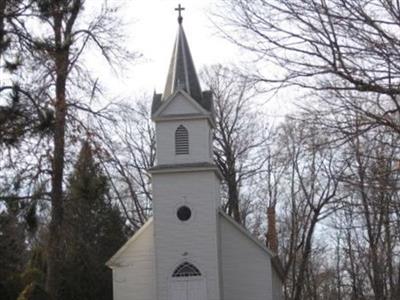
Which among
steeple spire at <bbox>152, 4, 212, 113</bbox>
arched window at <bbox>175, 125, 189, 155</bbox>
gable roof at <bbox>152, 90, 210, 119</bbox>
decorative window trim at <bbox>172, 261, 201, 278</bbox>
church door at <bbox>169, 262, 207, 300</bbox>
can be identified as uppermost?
steeple spire at <bbox>152, 4, 212, 113</bbox>

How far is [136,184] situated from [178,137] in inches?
505

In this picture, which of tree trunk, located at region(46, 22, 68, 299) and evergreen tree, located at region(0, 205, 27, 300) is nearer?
tree trunk, located at region(46, 22, 68, 299)

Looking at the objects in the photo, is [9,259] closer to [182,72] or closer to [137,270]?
[137,270]

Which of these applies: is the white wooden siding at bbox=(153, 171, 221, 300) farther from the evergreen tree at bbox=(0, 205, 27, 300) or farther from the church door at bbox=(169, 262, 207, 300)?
the evergreen tree at bbox=(0, 205, 27, 300)

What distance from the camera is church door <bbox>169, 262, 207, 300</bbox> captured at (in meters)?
29.7

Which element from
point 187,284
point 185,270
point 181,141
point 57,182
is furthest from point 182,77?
point 57,182

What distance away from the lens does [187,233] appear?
30266mm

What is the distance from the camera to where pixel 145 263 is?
31.8m

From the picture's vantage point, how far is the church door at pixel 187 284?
29672 mm

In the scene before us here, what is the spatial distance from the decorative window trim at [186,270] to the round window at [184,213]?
1.74 meters

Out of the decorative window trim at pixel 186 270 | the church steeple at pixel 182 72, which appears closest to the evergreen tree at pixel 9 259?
the decorative window trim at pixel 186 270

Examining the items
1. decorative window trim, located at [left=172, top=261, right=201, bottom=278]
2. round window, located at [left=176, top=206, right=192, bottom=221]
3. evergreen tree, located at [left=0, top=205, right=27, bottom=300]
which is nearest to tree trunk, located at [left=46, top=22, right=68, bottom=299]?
evergreen tree, located at [left=0, top=205, right=27, bottom=300]

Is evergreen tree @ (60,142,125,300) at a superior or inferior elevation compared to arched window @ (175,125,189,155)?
inferior

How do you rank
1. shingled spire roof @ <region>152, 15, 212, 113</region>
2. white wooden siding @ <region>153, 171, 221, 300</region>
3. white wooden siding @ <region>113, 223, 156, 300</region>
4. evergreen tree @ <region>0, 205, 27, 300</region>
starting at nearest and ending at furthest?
evergreen tree @ <region>0, 205, 27, 300</region> < white wooden siding @ <region>153, 171, 221, 300</region> < white wooden siding @ <region>113, 223, 156, 300</region> < shingled spire roof @ <region>152, 15, 212, 113</region>
